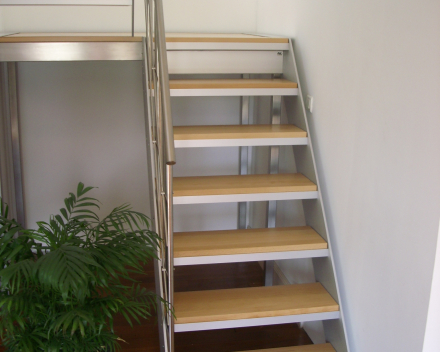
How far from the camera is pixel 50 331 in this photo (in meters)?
2.00

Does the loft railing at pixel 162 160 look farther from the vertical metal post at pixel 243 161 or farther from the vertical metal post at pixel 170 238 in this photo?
the vertical metal post at pixel 243 161

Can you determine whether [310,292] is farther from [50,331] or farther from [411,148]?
[50,331]

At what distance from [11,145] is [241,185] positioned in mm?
2785

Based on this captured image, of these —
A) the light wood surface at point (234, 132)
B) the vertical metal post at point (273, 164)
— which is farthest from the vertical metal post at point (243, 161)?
the light wood surface at point (234, 132)

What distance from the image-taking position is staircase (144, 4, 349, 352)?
240cm

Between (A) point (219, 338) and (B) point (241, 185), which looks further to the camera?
(A) point (219, 338)

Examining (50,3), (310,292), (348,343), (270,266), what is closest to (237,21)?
(50,3)

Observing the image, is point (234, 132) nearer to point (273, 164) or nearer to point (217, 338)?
point (273, 164)

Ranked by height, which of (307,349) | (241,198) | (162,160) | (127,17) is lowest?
(307,349)

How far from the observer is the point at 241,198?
2.67 m

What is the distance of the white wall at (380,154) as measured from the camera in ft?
5.81

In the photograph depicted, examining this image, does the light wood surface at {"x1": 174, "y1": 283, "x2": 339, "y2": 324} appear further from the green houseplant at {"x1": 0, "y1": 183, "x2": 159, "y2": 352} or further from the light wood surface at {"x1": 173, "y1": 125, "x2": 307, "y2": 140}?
the light wood surface at {"x1": 173, "y1": 125, "x2": 307, "y2": 140}

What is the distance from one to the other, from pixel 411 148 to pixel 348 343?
4.04 ft

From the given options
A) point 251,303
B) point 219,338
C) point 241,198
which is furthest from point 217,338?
point 241,198
